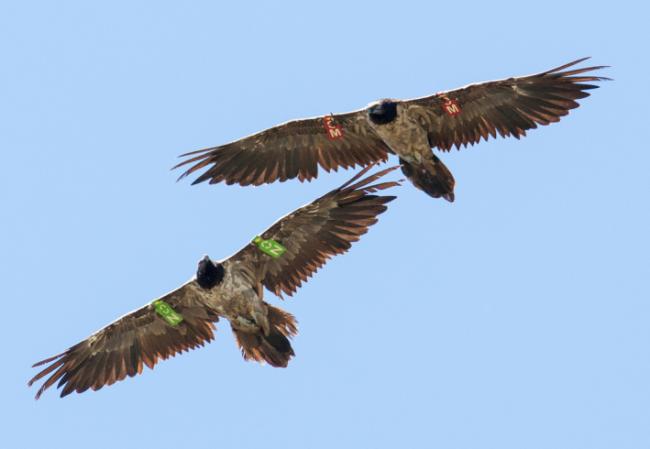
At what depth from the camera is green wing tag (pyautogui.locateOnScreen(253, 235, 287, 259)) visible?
23.8 m

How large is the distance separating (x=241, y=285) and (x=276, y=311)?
2.31 feet

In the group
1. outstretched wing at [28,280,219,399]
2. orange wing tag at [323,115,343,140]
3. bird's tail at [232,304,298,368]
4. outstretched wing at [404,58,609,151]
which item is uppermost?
orange wing tag at [323,115,343,140]

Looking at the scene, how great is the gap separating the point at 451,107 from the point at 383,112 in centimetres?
119

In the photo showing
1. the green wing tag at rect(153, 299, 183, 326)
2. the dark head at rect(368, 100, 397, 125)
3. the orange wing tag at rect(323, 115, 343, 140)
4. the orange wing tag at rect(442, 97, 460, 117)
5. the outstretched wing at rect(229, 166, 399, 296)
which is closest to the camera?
the outstretched wing at rect(229, 166, 399, 296)

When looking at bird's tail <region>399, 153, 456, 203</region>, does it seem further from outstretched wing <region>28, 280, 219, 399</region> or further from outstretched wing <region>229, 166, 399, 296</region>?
outstretched wing <region>28, 280, 219, 399</region>

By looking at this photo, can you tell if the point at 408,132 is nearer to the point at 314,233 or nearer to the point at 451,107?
the point at 451,107

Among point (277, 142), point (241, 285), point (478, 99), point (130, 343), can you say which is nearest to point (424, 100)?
point (478, 99)

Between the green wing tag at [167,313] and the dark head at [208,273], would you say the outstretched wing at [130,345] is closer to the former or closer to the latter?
Answer: the green wing tag at [167,313]

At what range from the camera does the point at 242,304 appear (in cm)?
2409

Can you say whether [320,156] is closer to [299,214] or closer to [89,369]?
[299,214]

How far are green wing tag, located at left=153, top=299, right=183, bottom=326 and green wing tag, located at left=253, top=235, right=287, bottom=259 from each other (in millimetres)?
1955

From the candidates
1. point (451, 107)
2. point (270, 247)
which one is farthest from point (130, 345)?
point (451, 107)

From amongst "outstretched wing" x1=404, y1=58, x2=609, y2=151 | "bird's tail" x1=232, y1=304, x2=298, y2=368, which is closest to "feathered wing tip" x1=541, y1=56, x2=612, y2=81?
"outstretched wing" x1=404, y1=58, x2=609, y2=151

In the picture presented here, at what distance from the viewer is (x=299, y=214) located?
23.7 metres
